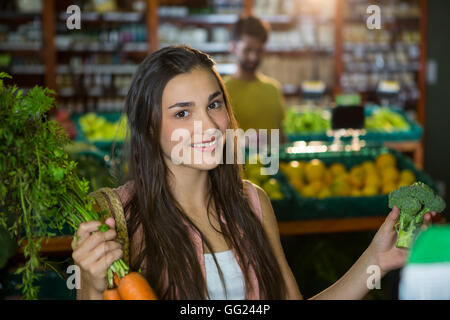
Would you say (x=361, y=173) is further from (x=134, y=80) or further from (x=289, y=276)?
(x=134, y=80)

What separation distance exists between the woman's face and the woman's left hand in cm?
49

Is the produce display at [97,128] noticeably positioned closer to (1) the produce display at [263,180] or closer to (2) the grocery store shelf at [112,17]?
(2) the grocery store shelf at [112,17]

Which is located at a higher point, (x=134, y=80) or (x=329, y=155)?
(x=134, y=80)

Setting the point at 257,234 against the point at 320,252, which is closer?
the point at 257,234

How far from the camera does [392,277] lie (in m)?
2.74

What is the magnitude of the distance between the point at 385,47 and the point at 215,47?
2.01m

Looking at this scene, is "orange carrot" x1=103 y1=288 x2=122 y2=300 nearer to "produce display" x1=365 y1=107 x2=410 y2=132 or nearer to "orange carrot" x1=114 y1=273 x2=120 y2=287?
"orange carrot" x1=114 y1=273 x2=120 y2=287

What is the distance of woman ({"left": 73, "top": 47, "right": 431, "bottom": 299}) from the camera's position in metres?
1.47

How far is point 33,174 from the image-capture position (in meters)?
1.18

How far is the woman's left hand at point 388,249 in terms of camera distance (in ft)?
4.91

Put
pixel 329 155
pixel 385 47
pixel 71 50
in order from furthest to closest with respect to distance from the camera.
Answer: pixel 385 47 < pixel 71 50 < pixel 329 155

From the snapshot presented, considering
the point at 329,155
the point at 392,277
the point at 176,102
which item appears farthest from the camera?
the point at 329,155

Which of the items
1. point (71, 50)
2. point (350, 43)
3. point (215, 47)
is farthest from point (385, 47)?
point (71, 50)

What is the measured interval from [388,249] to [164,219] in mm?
612
